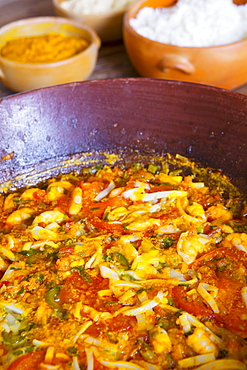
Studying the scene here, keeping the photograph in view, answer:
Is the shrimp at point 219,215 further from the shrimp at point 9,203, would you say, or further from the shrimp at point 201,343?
the shrimp at point 9,203

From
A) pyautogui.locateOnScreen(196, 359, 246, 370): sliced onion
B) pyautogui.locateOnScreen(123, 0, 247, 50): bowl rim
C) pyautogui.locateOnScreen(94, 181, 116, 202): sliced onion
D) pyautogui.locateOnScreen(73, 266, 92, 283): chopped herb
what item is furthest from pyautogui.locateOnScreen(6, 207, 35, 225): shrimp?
pyautogui.locateOnScreen(123, 0, 247, 50): bowl rim

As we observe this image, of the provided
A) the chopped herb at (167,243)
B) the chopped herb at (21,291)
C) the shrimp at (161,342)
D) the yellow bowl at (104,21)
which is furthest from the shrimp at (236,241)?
the yellow bowl at (104,21)

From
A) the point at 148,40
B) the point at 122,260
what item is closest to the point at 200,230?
the point at 122,260

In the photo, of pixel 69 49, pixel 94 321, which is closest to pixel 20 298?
pixel 94 321

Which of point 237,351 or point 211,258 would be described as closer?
point 237,351

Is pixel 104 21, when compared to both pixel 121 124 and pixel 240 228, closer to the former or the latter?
pixel 121 124

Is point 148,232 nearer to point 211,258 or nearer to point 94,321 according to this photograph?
point 211,258
